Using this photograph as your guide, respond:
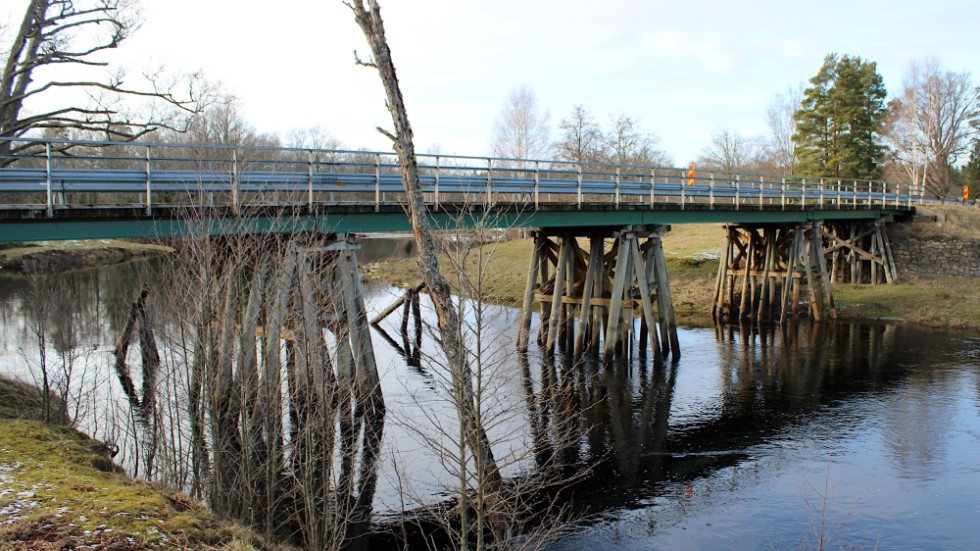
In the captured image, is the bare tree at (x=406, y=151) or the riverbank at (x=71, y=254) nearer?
the bare tree at (x=406, y=151)

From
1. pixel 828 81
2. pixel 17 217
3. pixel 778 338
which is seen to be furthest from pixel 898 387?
pixel 828 81

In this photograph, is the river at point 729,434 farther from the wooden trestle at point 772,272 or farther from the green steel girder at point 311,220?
the wooden trestle at point 772,272

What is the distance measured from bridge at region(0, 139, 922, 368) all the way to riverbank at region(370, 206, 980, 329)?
3.76 feet

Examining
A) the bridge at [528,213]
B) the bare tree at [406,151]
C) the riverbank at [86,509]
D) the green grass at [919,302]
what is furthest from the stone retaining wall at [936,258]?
the riverbank at [86,509]

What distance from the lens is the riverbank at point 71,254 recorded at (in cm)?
3096

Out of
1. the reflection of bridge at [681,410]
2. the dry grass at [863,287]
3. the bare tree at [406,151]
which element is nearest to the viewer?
the bare tree at [406,151]

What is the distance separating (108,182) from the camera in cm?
980

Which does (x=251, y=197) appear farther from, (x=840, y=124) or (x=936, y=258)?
(x=840, y=124)

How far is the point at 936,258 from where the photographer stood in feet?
98.9

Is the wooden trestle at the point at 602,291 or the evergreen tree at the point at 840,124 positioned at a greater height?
the evergreen tree at the point at 840,124

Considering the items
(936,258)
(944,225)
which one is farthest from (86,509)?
(944,225)

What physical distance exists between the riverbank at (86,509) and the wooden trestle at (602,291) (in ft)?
35.0

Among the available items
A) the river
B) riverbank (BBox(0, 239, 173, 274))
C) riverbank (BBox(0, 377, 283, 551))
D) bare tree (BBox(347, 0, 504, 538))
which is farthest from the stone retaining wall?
riverbank (BBox(0, 239, 173, 274))

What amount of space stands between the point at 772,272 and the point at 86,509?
2321 cm
